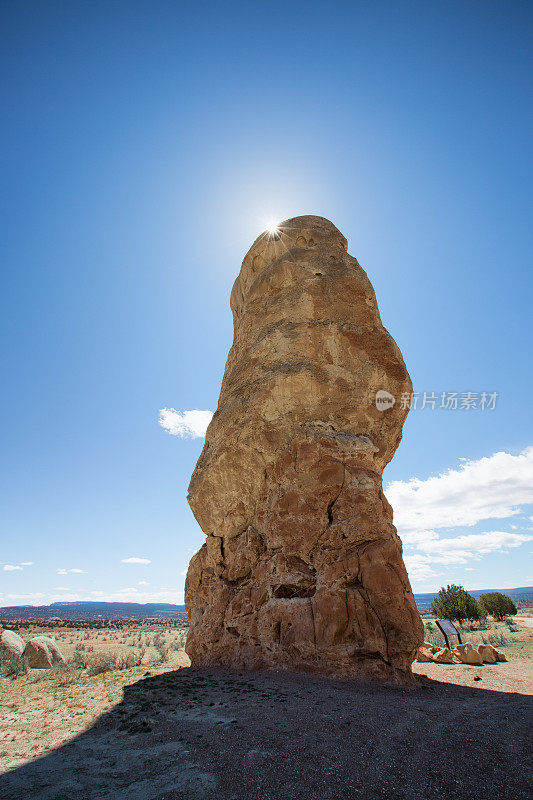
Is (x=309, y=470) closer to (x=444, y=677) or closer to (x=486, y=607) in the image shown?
(x=444, y=677)

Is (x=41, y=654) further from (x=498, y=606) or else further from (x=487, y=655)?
(x=498, y=606)

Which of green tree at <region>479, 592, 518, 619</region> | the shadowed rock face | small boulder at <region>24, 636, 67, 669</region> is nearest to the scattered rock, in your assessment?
the shadowed rock face

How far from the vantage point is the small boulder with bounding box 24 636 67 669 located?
1496 cm

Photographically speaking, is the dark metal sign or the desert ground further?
the dark metal sign

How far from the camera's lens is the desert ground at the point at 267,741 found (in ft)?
13.3

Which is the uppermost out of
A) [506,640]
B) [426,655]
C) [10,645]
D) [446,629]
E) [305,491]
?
[305,491]

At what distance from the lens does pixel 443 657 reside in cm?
1415

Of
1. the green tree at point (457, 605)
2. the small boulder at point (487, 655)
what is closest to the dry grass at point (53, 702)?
the small boulder at point (487, 655)

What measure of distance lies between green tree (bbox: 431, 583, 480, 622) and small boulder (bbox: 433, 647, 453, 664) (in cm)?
1707

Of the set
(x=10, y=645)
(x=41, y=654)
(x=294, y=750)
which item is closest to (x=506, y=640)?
(x=294, y=750)

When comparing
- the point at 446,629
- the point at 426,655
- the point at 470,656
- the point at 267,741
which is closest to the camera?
the point at 267,741

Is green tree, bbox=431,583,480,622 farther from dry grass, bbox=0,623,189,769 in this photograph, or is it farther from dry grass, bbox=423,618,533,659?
dry grass, bbox=0,623,189,769

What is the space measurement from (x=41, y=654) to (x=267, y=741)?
1423cm

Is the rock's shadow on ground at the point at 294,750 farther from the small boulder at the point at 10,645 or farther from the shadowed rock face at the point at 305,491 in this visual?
the small boulder at the point at 10,645
